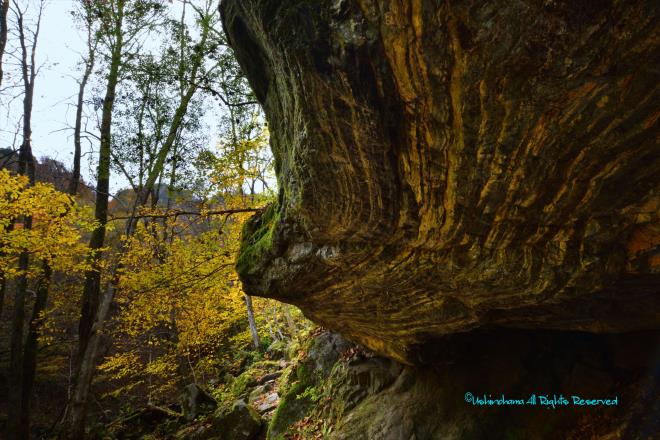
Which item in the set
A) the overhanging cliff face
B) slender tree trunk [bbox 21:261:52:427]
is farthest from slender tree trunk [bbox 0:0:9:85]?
the overhanging cliff face

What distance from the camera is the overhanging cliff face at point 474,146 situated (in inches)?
80.5

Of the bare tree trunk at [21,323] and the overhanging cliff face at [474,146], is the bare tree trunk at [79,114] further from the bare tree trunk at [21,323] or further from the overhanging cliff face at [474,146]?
the overhanging cliff face at [474,146]

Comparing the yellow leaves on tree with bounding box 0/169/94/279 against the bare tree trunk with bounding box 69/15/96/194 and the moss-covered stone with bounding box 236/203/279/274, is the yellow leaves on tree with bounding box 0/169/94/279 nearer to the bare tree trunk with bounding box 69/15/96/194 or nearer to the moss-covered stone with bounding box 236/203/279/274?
the bare tree trunk with bounding box 69/15/96/194

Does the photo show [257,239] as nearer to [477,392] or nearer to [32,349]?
[477,392]

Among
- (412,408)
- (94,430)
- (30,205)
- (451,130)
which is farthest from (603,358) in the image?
(94,430)

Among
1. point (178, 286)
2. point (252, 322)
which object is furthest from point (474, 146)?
point (252, 322)

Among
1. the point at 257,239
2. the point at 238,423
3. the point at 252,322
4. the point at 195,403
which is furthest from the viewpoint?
the point at 252,322

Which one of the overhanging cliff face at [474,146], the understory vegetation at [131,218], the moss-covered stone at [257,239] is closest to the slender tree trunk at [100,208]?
the understory vegetation at [131,218]

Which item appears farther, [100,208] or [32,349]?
[32,349]

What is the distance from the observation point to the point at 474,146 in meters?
2.69

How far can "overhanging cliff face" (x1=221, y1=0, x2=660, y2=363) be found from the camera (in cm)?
204

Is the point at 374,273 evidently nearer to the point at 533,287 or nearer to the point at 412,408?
the point at 533,287

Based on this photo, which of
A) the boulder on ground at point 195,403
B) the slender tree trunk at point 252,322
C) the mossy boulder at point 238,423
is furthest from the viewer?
the slender tree trunk at point 252,322

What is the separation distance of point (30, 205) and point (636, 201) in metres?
14.2
